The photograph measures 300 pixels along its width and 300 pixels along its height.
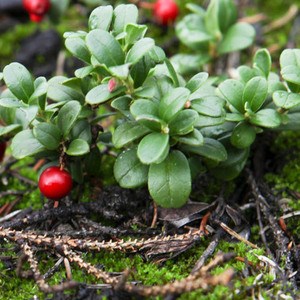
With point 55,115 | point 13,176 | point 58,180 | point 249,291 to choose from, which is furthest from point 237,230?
point 13,176

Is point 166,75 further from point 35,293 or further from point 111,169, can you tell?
point 35,293

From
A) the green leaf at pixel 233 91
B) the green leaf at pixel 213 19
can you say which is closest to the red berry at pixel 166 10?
the green leaf at pixel 213 19

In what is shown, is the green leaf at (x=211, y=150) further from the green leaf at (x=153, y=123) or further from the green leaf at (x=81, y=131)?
the green leaf at (x=81, y=131)

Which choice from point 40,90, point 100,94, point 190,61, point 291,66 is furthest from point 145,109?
point 190,61

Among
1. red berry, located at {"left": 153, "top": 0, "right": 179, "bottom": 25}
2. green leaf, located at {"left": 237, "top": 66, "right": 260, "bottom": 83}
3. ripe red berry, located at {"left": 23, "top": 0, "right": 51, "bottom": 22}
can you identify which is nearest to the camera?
green leaf, located at {"left": 237, "top": 66, "right": 260, "bottom": 83}

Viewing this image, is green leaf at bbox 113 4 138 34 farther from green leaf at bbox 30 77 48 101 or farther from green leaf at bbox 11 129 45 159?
green leaf at bbox 11 129 45 159

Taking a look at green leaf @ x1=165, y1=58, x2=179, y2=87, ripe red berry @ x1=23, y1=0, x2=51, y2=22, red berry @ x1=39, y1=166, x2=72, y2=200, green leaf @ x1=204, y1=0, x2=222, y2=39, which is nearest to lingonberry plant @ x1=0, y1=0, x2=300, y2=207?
green leaf @ x1=165, y1=58, x2=179, y2=87
